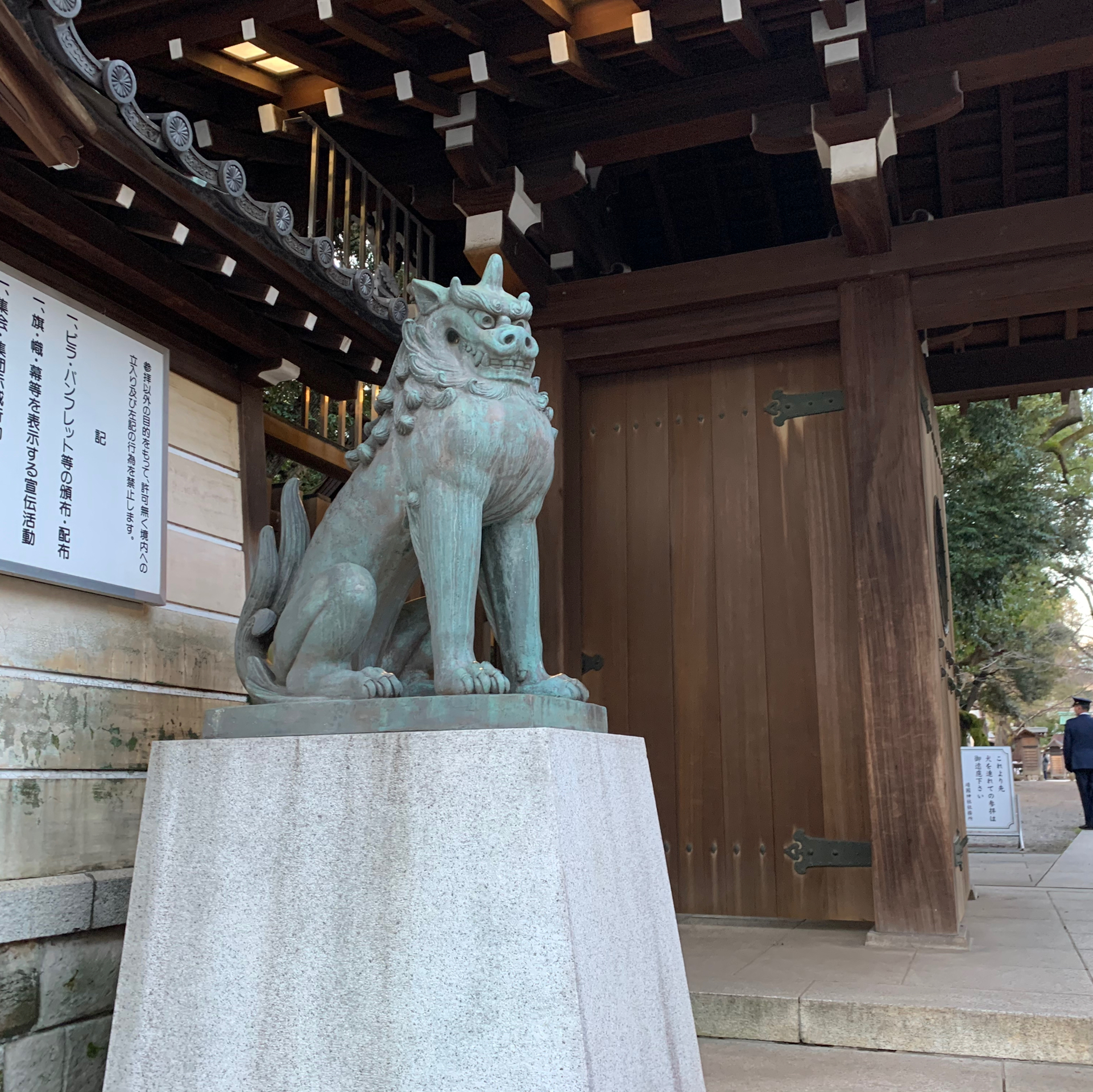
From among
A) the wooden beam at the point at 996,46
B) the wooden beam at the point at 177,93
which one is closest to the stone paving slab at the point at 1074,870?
the wooden beam at the point at 996,46

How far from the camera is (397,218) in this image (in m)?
5.37

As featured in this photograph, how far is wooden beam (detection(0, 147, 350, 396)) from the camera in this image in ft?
9.74

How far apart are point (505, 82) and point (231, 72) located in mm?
1206

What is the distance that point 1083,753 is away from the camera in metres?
10.6

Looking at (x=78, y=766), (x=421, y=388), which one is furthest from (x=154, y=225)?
(x=78, y=766)

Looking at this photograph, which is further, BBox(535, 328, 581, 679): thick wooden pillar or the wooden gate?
BBox(535, 328, 581, 679): thick wooden pillar

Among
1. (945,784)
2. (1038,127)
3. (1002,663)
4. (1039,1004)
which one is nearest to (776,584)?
(945,784)

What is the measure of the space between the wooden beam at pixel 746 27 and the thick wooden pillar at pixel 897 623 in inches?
44.2

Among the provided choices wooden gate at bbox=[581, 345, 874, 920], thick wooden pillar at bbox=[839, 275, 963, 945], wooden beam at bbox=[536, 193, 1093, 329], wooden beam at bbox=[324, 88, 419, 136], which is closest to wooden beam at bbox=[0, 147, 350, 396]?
wooden beam at bbox=[324, 88, 419, 136]

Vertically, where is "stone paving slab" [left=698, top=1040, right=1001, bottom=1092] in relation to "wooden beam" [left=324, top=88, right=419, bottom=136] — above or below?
below

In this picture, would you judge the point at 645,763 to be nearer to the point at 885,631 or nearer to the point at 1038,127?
the point at 885,631

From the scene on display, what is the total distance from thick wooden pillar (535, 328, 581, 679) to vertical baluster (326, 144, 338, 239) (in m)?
1.14

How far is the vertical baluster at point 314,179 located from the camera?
4.39m

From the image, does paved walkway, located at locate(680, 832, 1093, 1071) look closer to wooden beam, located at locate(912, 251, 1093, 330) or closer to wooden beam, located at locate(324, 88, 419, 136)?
wooden beam, located at locate(912, 251, 1093, 330)
